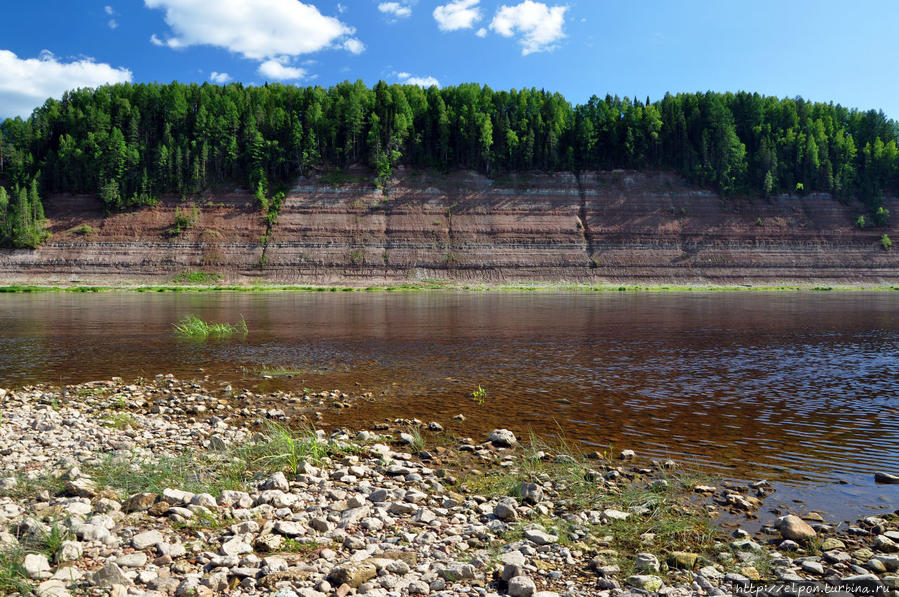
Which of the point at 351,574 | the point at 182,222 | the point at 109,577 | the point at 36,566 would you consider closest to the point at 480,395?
the point at 351,574

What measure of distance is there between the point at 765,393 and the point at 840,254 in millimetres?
96868

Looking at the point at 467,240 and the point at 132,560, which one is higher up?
the point at 467,240

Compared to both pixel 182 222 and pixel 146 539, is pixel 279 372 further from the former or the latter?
pixel 182 222

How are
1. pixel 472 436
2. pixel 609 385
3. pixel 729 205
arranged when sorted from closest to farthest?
pixel 472 436, pixel 609 385, pixel 729 205

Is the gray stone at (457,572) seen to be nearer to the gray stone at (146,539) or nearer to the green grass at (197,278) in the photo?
the gray stone at (146,539)

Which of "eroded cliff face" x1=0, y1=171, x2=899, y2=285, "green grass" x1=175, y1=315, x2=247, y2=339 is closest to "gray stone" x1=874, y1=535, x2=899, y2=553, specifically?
"green grass" x1=175, y1=315, x2=247, y2=339

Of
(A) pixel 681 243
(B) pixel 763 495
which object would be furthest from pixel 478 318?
(A) pixel 681 243

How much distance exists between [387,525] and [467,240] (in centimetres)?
8523

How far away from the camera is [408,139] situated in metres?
108

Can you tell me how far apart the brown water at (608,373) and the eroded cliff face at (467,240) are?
171ft

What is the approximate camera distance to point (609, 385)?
16141mm

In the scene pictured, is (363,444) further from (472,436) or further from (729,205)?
(729,205)

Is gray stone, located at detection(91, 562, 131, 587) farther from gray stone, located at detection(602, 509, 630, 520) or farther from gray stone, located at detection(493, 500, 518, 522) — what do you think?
gray stone, located at detection(602, 509, 630, 520)

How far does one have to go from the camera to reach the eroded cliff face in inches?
3356
